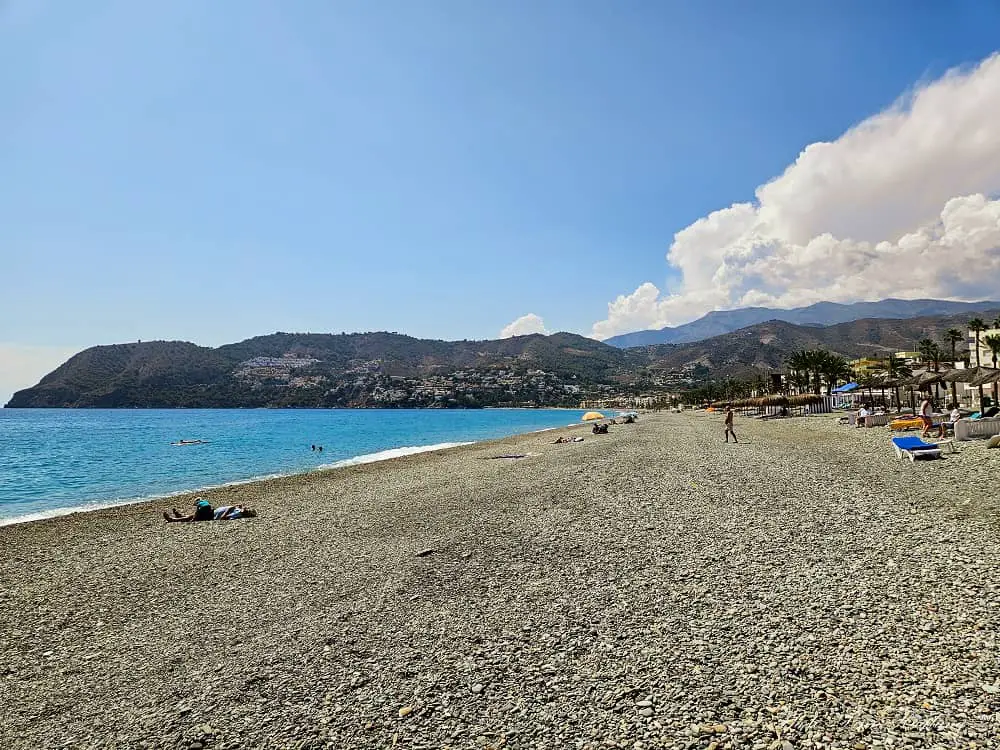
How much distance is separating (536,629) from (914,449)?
654 inches

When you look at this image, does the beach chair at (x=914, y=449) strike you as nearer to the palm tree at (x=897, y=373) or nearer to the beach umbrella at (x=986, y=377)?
the beach umbrella at (x=986, y=377)

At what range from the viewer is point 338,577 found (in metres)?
8.67

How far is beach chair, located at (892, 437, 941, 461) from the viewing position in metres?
16.8

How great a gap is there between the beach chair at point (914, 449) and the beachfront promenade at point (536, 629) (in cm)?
477

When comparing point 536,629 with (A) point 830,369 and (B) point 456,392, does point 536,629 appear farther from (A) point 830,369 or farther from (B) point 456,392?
(B) point 456,392

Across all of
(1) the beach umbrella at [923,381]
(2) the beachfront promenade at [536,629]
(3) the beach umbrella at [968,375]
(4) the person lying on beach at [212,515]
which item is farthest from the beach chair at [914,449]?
(4) the person lying on beach at [212,515]

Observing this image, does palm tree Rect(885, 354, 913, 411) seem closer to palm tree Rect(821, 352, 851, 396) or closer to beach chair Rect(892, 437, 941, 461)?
palm tree Rect(821, 352, 851, 396)

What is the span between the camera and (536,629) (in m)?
6.11

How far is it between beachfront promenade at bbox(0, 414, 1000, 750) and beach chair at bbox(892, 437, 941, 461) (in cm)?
477

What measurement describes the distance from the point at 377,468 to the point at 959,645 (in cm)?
2454

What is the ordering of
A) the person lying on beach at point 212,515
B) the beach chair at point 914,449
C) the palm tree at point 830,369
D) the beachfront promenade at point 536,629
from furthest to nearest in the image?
the palm tree at point 830,369, the beach chair at point 914,449, the person lying on beach at point 212,515, the beachfront promenade at point 536,629

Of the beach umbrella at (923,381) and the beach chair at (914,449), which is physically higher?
the beach umbrella at (923,381)

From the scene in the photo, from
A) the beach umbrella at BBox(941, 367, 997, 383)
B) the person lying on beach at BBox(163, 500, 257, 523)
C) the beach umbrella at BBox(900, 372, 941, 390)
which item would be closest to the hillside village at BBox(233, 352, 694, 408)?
the beach umbrella at BBox(900, 372, 941, 390)

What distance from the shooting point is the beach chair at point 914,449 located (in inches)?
663
